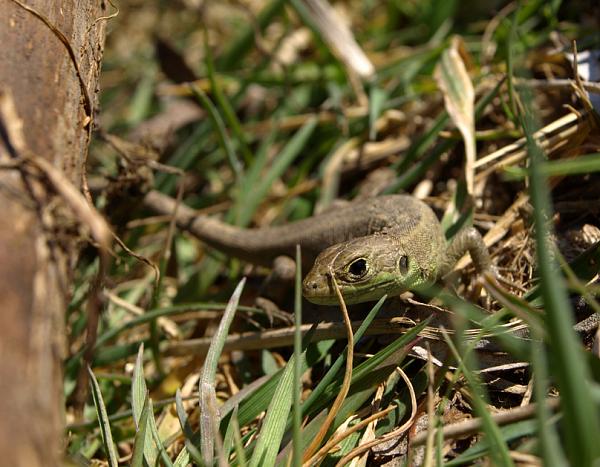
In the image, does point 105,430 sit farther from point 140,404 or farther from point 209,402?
point 209,402

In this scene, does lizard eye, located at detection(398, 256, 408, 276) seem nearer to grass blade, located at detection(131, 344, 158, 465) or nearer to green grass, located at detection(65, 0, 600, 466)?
green grass, located at detection(65, 0, 600, 466)

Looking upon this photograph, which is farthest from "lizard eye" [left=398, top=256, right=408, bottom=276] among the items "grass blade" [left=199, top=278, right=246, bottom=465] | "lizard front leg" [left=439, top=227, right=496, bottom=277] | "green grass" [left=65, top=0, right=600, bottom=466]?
"grass blade" [left=199, top=278, right=246, bottom=465]

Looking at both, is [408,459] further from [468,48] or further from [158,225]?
[468,48]

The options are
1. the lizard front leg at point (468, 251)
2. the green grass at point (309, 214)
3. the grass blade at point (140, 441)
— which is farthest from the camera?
the lizard front leg at point (468, 251)

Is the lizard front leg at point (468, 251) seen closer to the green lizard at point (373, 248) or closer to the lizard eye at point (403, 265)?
the green lizard at point (373, 248)

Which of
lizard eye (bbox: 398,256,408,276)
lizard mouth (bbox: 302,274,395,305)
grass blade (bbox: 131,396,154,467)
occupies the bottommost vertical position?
grass blade (bbox: 131,396,154,467)

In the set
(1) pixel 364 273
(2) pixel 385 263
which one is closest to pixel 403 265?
(2) pixel 385 263

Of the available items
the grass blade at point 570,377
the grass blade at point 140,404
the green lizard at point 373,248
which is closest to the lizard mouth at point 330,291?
the green lizard at point 373,248

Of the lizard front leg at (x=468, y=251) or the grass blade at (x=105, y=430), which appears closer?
the grass blade at (x=105, y=430)
